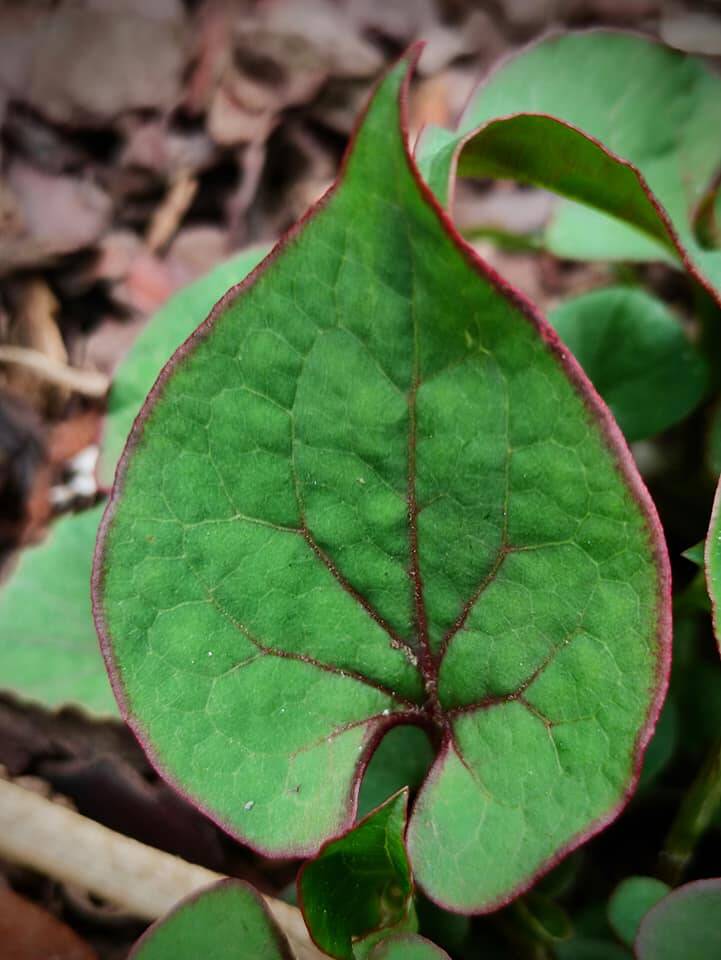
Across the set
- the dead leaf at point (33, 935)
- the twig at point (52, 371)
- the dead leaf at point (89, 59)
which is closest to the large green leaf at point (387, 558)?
the dead leaf at point (33, 935)

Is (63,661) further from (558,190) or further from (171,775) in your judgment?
(558,190)

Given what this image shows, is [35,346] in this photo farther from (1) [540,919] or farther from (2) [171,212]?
(1) [540,919]

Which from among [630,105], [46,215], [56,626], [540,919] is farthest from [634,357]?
[46,215]

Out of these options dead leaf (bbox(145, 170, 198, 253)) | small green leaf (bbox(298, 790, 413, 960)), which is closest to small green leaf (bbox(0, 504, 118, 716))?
small green leaf (bbox(298, 790, 413, 960))

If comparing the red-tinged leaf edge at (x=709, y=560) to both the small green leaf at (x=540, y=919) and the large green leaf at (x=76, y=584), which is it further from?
the large green leaf at (x=76, y=584)

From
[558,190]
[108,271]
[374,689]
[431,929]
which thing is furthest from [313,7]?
[431,929]

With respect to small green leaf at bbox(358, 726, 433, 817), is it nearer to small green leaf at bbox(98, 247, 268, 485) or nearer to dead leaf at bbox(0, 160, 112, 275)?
small green leaf at bbox(98, 247, 268, 485)
